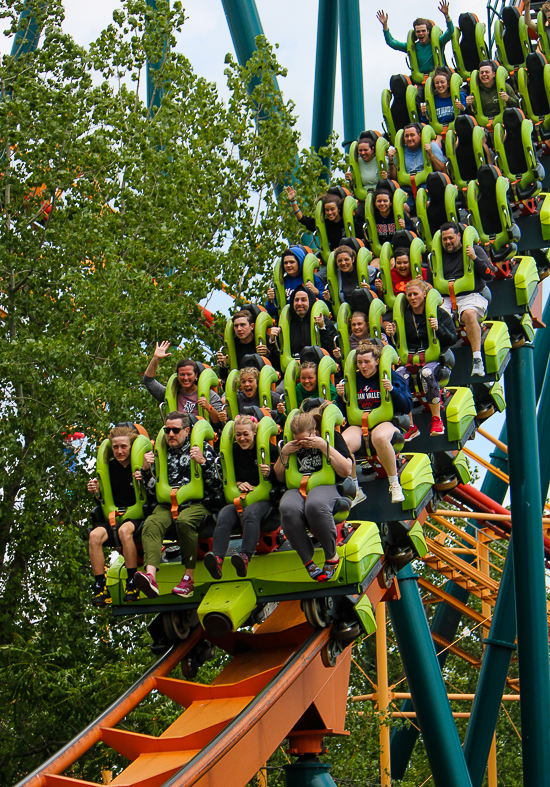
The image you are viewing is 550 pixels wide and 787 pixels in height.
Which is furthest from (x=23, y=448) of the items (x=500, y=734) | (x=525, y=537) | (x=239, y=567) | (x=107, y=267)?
(x=500, y=734)

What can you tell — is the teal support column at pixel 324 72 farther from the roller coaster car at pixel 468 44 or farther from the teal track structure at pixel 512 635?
the teal track structure at pixel 512 635

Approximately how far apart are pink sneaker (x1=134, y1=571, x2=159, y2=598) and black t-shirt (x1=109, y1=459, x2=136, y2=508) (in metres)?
0.51

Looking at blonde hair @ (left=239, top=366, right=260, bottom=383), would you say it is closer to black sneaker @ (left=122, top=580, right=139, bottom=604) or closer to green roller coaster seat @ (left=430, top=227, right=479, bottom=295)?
black sneaker @ (left=122, top=580, right=139, bottom=604)

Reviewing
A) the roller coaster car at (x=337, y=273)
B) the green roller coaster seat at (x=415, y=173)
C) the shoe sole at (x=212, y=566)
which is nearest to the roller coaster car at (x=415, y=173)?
the green roller coaster seat at (x=415, y=173)

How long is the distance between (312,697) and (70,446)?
3.17 metres

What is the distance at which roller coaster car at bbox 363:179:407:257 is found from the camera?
7.83m

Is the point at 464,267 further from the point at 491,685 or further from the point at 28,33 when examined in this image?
the point at 28,33

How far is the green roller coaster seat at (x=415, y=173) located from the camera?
8.62 metres

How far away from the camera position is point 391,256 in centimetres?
712

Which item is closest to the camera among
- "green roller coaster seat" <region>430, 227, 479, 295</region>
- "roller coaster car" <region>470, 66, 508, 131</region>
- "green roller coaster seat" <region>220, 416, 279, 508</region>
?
"green roller coaster seat" <region>220, 416, 279, 508</region>

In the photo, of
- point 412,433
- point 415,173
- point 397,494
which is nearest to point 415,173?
point 415,173

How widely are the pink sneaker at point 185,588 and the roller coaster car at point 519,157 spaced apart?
4661 mm

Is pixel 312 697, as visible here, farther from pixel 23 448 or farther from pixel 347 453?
pixel 23 448

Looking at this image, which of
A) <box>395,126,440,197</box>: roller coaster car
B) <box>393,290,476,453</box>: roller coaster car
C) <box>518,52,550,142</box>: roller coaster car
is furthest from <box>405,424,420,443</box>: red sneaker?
<box>518,52,550,142</box>: roller coaster car
